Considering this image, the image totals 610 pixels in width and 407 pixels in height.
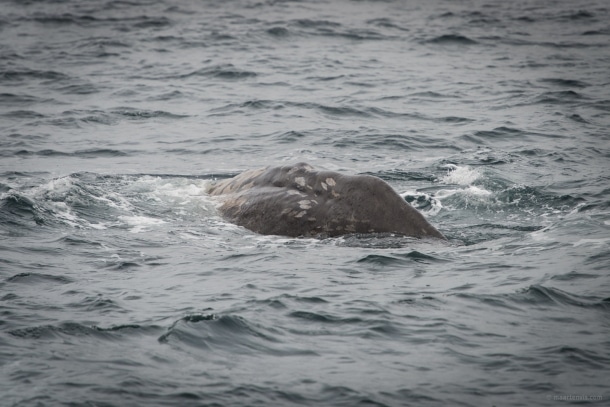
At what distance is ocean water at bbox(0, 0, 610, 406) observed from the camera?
29.3ft

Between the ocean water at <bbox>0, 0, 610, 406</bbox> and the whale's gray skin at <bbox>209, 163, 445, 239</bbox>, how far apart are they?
0.28m

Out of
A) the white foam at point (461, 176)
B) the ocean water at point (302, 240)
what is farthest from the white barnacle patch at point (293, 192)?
the white foam at point (461, 176)

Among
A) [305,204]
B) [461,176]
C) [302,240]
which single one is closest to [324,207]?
[305,204]

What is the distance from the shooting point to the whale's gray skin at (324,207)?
13.2m

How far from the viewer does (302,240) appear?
43.7 ft

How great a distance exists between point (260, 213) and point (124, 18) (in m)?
29.7

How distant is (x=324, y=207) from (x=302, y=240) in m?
0.65

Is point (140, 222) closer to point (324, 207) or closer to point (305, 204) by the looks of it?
point (305, 204)

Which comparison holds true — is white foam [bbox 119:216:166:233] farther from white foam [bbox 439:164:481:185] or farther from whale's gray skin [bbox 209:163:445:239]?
white foam [bbox 439:164:481:185]

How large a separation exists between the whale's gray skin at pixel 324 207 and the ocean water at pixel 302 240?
285 mm

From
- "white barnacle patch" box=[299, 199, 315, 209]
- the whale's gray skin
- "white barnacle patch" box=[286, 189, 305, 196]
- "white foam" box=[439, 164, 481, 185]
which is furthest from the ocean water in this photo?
"white barnacle patch" box=[286, 189, 305, 196]

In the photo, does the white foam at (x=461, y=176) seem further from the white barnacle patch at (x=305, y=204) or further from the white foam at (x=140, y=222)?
the white foam at (x=140, y=222)

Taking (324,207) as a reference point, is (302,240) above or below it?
below

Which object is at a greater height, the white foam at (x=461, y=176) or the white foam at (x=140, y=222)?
the white foam at (x=461, y=176)
